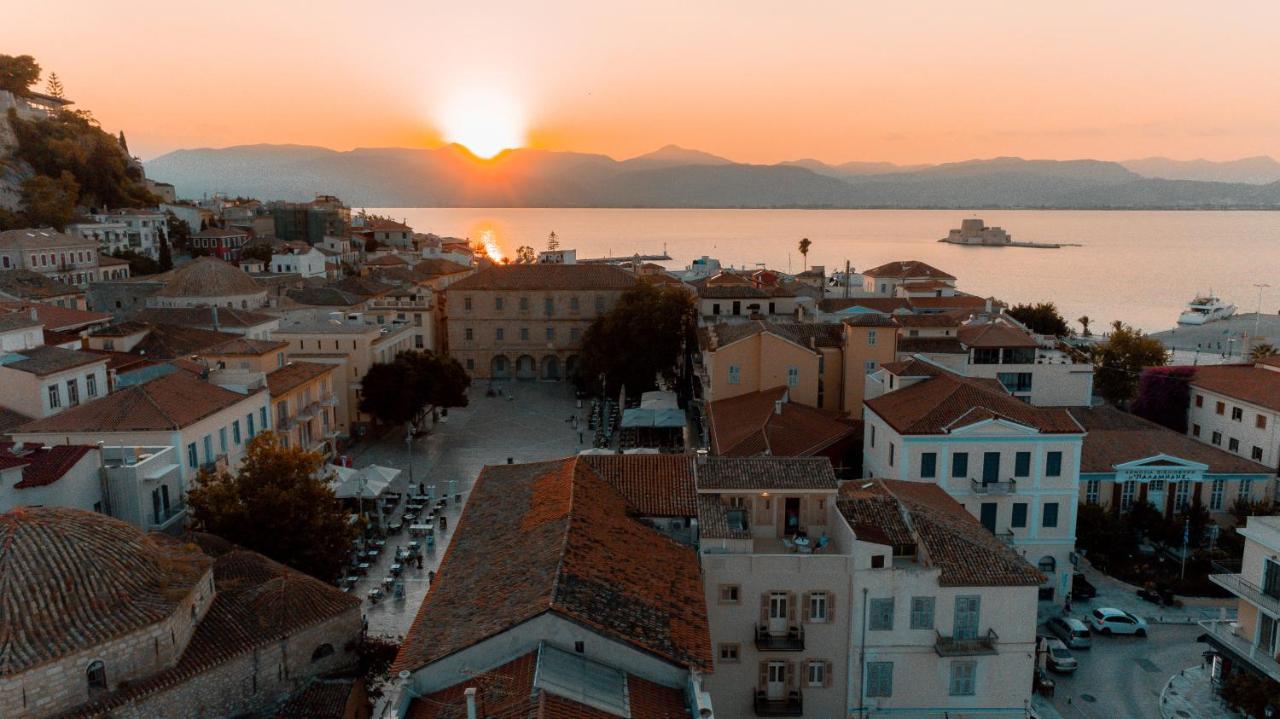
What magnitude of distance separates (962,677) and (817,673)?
288 cm

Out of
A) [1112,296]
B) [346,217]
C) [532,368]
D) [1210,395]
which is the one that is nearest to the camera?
[1210,395]

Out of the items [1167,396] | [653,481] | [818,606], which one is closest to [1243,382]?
[1167,396]

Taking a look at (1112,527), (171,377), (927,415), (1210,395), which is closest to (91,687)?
(171,377)

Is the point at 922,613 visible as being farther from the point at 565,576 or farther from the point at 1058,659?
the point at 565,576

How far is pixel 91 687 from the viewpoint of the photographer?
40.8ft

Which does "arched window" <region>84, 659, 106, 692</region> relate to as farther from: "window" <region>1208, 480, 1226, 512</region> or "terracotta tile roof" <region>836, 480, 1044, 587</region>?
"window" <region>1208, 480, 1226, 512</region>

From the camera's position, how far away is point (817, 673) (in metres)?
16.8

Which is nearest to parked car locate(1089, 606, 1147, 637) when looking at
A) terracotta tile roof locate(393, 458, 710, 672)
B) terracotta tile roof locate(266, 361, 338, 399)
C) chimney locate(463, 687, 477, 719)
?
terracotta tile roof locate(393, 458, 710, 672)

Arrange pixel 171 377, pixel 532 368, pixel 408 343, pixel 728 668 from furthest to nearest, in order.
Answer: pixel 532 368
pixel 408 343
pixel 171 377
pixel 728 668

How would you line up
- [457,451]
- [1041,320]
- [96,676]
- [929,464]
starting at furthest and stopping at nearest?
[1041,320], [457,451], [929,464], [96,676]

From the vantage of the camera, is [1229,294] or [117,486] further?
[1229,294]

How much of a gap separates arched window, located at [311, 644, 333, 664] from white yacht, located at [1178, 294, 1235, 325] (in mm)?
90632

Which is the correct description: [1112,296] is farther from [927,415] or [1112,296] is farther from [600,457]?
[600,457]

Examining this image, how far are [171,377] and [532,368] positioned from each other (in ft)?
101
